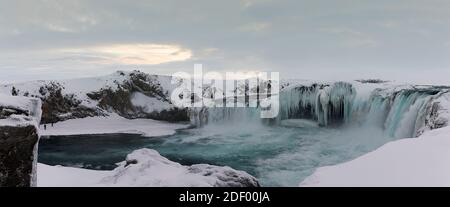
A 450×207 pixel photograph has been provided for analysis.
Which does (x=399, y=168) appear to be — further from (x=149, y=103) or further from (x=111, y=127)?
(x=149, y=103)

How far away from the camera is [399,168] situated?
5.65 metres

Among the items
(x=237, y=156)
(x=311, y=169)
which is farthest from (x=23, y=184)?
(x=237, y=156)

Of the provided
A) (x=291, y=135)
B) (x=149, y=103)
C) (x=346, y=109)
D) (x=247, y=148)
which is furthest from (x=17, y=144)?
(x=149, y=103)

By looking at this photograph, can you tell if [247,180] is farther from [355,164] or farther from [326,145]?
[326,145]

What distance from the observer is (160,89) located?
42344 millimetres

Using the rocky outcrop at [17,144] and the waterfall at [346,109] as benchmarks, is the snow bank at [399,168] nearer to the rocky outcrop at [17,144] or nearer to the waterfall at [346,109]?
the rocky outcrop at [17,144]

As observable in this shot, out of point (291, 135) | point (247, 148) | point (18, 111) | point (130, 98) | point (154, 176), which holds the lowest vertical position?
point (247, 148)

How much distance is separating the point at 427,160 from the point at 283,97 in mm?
29768

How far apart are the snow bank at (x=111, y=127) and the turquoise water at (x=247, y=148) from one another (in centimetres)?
189

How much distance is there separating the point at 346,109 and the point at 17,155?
26506 millimetres

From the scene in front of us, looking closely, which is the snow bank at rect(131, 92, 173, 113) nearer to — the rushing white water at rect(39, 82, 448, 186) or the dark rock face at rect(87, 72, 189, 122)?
the dark rock face at rect(87, 72, 189, 122)

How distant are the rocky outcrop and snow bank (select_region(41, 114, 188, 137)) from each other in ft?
85.6

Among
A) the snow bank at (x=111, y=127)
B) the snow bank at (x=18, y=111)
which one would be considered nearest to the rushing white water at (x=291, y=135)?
the snow bank at (x=111, y=127)

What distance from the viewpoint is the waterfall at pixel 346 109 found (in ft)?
67.7
